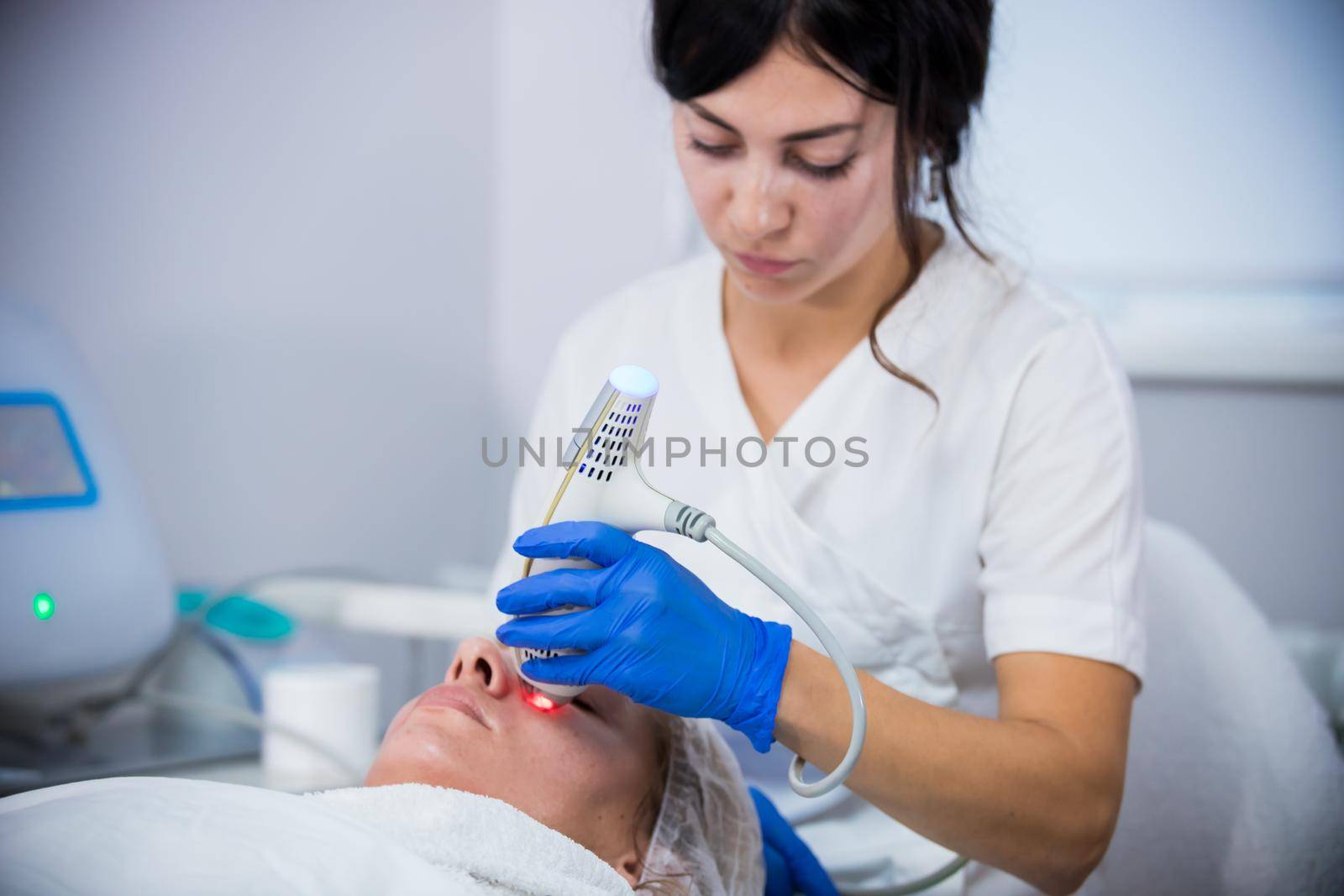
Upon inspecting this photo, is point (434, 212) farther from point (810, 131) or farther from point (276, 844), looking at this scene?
point (276, 844)

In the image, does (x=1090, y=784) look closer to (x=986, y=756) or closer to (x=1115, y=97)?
(x=986, y=756)

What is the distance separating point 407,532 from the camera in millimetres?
2145

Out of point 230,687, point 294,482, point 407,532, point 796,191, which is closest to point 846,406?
point 796,191

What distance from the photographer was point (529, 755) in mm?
965

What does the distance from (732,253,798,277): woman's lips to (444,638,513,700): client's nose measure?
463 mm

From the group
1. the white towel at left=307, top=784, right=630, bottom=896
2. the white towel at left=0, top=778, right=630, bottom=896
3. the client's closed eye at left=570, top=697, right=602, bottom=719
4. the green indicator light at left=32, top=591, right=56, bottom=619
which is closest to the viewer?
the white towel at left=0, top=778, right=630, bottom=896

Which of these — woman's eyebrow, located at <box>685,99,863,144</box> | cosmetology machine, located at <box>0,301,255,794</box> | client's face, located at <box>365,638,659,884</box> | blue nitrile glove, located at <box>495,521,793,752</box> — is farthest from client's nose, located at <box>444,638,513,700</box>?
woman's eyebrow, located at <box>685,99,863,144</box>

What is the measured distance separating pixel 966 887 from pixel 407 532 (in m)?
1.26

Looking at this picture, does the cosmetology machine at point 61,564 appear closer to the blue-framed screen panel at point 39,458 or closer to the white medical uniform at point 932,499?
the blue-framed screen panel at point 39,458

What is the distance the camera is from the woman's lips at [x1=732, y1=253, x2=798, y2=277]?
117cm

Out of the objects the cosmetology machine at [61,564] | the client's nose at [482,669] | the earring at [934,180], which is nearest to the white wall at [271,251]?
the cosmetology machine at [61,564]

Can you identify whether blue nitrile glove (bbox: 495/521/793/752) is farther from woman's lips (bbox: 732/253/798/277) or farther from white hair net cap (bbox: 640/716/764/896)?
woman's lips (bbox: 732/253/798/277)

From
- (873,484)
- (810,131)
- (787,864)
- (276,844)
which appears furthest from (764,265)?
(276,844)

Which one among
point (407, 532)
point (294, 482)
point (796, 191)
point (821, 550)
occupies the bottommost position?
point (407, 532)
